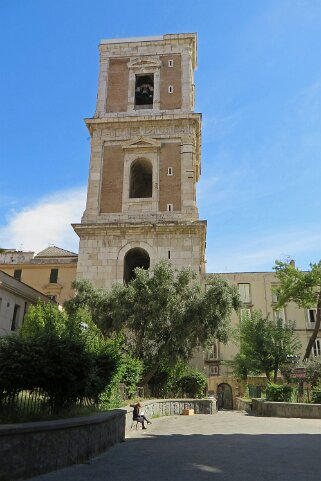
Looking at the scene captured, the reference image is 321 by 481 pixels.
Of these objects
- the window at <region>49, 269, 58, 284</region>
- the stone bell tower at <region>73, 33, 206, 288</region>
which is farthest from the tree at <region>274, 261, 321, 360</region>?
the window at <region>49, 269, 58, 284</region>

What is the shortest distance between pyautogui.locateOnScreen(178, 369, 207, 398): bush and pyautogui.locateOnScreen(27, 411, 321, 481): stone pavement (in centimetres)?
944

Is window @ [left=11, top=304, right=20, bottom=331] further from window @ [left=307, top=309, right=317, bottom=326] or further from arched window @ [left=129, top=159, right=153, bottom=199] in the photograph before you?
window @ [left=307, top=309, right=317, bottom=326]

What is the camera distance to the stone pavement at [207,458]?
787 cm

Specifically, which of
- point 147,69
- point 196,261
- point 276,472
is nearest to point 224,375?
point 196,261

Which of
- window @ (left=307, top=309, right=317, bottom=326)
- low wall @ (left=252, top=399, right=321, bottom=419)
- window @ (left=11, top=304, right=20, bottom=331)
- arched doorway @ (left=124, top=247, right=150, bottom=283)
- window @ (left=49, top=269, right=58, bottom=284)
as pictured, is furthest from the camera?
window @ (left=307, top=309, right=317, bottom=326)

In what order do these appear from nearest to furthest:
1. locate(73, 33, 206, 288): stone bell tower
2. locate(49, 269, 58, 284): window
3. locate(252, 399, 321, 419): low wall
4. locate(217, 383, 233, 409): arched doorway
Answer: locate(252, 399, 321, 419): low wall < locate(73, 33, 206, 288): stone bell tower < locate(49, 269, 58, 284): window < locate(217, 383, 233, 409): arched doorway

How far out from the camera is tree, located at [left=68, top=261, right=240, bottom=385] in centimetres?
2109

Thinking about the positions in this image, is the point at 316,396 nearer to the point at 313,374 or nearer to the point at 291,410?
the point at 291,410

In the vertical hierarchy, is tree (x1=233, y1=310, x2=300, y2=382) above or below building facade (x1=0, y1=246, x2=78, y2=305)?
below

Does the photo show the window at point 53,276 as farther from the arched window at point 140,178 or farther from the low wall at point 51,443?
the low wall at point 51,443

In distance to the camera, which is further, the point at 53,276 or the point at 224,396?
the point at 224,396

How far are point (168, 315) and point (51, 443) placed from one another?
13.0 m

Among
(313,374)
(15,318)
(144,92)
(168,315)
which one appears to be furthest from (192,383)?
(144,92)

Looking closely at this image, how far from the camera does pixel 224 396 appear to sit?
1797 inches
